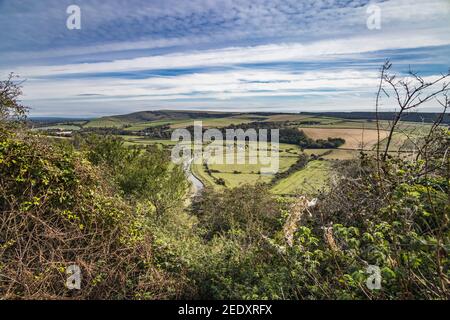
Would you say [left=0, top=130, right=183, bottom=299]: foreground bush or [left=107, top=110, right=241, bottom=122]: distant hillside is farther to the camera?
[left=107, top=110, right=241, bottom=122]: distant hillside

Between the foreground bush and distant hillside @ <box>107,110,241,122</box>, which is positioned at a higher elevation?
distant hillside @ <box>107,110,241,122</box>

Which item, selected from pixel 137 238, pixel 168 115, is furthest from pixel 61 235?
pixel 168 115

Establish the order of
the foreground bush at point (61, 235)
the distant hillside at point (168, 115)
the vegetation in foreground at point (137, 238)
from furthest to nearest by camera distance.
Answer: the distant hillside at point (168, 115) → the foreground bush at point (61, 235) → the vegetation in foreground at point (137, 238)

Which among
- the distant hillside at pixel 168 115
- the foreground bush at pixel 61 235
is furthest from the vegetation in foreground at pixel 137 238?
the distant hillside at pixel 168 115

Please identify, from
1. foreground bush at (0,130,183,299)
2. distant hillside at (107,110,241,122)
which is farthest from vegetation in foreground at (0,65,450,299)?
distant hillside at (107,110,241,122)

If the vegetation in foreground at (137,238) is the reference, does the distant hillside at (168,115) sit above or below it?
above

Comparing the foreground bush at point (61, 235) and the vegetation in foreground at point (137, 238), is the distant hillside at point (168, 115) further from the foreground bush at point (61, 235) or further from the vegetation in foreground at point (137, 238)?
the foreground bush at point (61, 235)

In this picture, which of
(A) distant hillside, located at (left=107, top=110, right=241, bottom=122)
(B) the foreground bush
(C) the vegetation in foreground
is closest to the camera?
(C) the vegetation in foreground

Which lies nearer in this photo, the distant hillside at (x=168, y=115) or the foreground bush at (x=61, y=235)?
the foreground bush at (x=61, y=235)

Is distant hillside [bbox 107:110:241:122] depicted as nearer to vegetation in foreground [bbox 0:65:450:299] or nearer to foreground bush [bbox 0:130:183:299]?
vegetation in foreground [bbox 0:65:450:299]

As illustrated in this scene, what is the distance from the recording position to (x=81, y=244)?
238 inches

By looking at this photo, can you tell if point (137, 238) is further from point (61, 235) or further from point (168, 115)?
point (168, 115)
